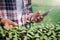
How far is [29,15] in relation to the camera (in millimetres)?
4289

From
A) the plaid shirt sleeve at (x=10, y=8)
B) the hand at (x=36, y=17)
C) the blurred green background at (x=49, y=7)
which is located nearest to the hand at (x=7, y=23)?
the plaid shirt sleeve at (x=10, y=8)

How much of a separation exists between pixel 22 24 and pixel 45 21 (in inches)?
18.8

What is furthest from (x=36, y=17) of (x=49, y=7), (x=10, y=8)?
(x=10, y=8)

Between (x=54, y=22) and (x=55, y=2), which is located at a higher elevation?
(x=55, y=2)

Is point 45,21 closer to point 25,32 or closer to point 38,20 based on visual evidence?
point 38,20

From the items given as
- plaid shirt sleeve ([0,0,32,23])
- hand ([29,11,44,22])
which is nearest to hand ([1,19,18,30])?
plaid shirt sleeve ([0,0,32,23])

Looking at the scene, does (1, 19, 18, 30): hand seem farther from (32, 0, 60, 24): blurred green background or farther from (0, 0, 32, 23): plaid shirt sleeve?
(32, 0, 60, 24): blurred green background

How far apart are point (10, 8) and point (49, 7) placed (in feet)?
2.59

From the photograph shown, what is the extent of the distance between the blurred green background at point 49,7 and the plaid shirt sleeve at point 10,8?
14cm

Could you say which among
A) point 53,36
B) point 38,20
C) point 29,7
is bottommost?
point 53,36

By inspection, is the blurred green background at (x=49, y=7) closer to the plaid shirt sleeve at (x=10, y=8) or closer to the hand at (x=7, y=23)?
the plaid shirt sleeve at (x=10, y=8)

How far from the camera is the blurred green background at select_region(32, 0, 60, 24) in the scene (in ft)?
13.8

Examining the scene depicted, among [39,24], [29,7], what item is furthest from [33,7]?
[39,24]

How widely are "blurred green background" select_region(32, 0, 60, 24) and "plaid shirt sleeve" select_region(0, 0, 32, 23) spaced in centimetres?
14
